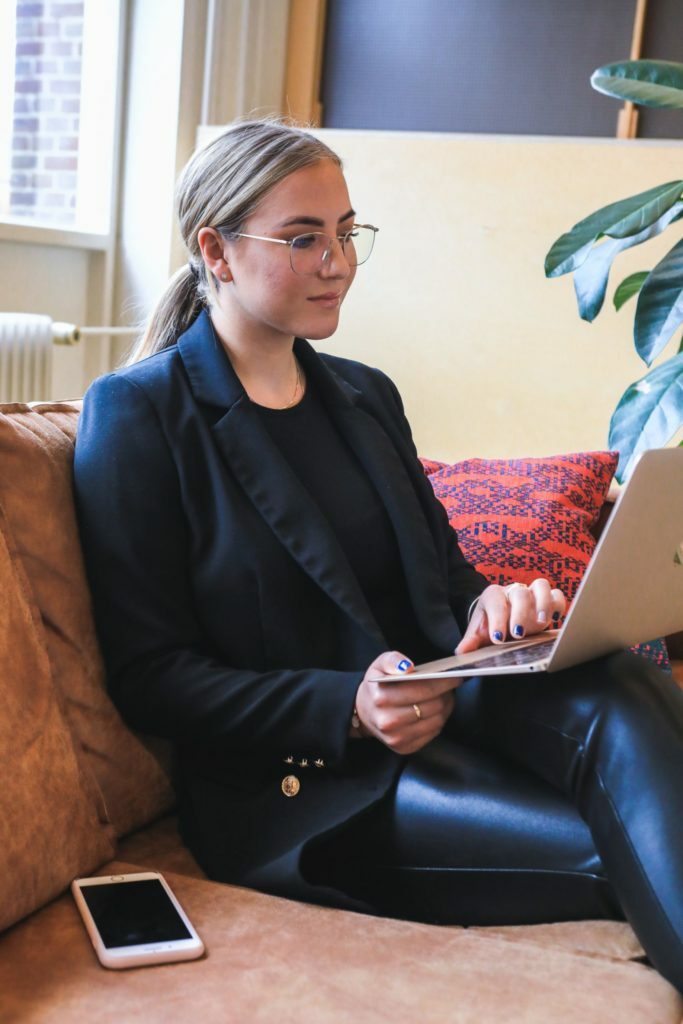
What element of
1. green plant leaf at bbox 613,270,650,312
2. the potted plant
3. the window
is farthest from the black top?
the window

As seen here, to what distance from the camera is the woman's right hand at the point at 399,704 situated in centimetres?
120

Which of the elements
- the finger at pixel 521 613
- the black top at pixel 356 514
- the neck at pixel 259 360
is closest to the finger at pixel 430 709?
the finger at pixel 521 613

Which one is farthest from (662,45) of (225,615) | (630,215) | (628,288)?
(225,615)

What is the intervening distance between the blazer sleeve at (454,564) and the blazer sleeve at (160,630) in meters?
0.34

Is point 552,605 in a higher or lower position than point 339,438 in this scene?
lower

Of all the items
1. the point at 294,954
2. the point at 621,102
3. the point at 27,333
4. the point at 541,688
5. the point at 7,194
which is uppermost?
the point at 621,102

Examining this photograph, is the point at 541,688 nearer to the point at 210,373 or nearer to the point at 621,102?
the point at 210,373

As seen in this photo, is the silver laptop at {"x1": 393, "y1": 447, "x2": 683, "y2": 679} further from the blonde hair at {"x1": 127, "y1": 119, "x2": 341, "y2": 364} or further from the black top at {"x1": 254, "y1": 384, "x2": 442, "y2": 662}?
the blonde hair at {"x1": 127, "y1": 119, "x2": 341, "y2": 364}

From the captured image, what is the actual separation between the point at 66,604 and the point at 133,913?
0.34m

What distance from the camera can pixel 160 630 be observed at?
129 centimetres

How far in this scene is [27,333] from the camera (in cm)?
266

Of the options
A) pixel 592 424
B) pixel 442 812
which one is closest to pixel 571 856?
pixel 442 812

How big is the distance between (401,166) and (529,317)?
0.50 meters

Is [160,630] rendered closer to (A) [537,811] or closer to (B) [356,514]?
(B) [356,514]
